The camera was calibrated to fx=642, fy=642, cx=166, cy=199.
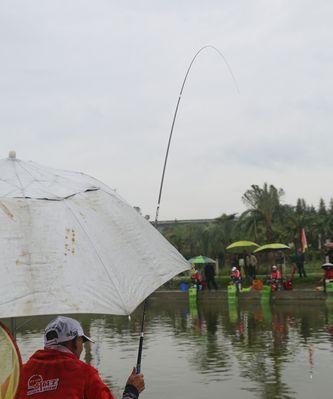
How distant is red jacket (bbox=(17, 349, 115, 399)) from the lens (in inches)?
123

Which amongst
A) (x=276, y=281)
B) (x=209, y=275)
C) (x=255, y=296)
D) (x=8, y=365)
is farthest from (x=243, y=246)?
(x=8, y=365)

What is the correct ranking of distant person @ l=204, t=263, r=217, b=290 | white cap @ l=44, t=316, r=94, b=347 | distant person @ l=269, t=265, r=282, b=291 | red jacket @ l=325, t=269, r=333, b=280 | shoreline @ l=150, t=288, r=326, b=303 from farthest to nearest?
distant person @ l=204, t=263, r=217, b=290 → distant person @ l=269, t=265, r=282, b=291 → red jacket @ l=325, t=269, r=333, b=280 → shoreline @ l=150, t=288, r=326, b=303 → white cap @ l=44, t=316, r=94, b=347

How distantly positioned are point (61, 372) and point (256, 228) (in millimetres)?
37454

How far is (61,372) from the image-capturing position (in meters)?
3.16

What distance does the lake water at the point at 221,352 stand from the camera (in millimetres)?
8891

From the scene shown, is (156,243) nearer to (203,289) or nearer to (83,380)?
(83,380)

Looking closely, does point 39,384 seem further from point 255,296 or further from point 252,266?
point 252,266

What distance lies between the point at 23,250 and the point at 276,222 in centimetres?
3803

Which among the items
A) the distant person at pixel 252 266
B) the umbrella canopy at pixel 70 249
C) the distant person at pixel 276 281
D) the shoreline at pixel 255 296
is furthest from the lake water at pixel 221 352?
the distant person at pixel 252 266

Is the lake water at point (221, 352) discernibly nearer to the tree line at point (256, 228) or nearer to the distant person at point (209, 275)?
the distant person at point (209, 275)

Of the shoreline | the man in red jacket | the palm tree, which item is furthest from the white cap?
the palm tree

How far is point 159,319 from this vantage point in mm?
19953

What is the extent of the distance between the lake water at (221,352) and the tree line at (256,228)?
61.3ft

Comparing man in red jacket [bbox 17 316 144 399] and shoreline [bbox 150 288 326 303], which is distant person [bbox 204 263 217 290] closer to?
shoreline [bbox 150 288 326 303]
